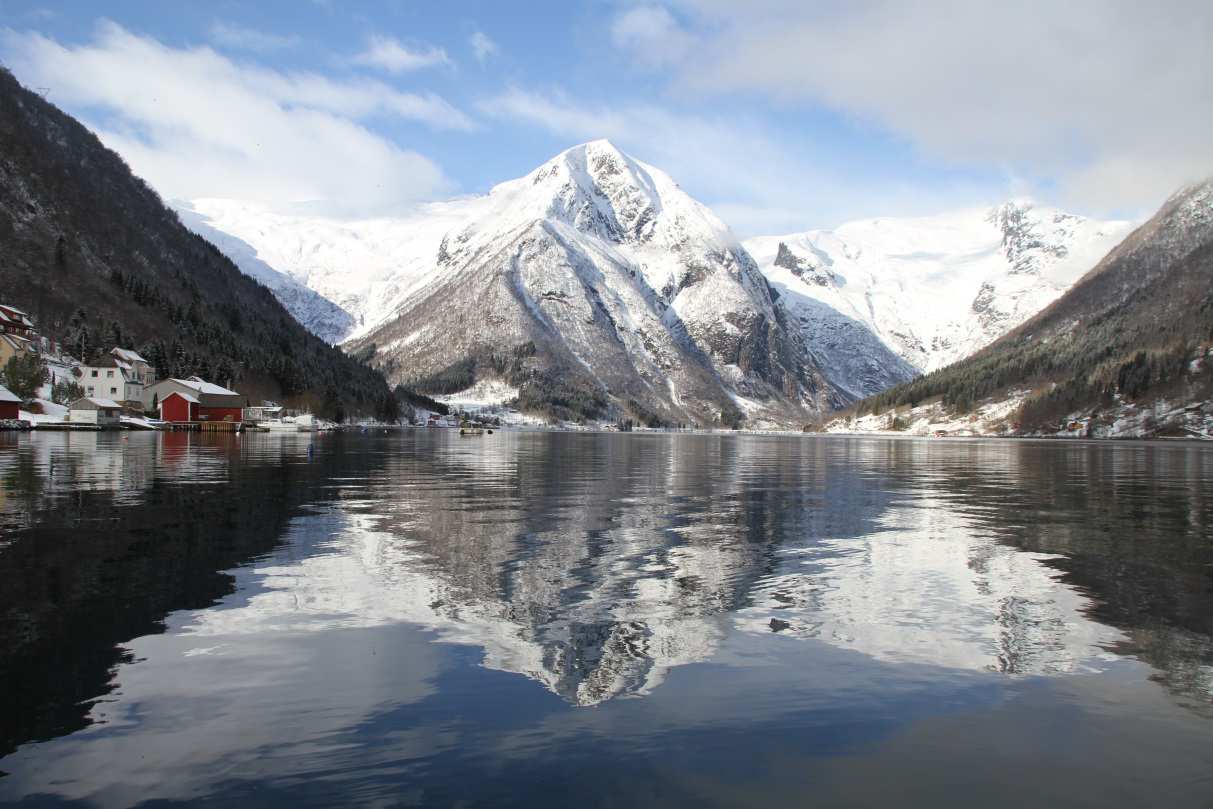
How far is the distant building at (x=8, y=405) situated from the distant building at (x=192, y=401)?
119 ft

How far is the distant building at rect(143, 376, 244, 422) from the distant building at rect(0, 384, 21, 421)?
36208 mm

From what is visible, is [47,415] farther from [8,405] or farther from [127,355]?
[127,355]

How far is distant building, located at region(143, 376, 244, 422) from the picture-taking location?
160000 mm

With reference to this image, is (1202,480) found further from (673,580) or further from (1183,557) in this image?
(673,580)

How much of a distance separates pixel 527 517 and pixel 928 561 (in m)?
17.3

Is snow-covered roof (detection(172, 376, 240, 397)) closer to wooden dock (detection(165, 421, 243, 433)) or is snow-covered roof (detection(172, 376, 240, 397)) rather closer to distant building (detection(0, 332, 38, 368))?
wooden dock (detection(165, 421, 243, 433))

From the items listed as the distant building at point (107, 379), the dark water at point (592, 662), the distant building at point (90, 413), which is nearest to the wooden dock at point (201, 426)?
the distant building at point (107, 379)

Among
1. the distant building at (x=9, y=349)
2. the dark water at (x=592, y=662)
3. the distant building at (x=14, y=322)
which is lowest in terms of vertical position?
the dark water at (x=592, y=662)

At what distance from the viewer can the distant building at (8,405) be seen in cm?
11769

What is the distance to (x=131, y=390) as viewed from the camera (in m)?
154

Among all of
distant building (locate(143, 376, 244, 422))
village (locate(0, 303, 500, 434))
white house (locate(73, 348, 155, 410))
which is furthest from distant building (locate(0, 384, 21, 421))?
distant building (locate(143, 376, 244, 422))

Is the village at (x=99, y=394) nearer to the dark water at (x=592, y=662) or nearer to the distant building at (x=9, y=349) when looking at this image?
the distant building at (x=9, y=349)

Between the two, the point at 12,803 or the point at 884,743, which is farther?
the point at 884,743

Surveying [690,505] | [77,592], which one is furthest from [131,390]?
[77,592]
